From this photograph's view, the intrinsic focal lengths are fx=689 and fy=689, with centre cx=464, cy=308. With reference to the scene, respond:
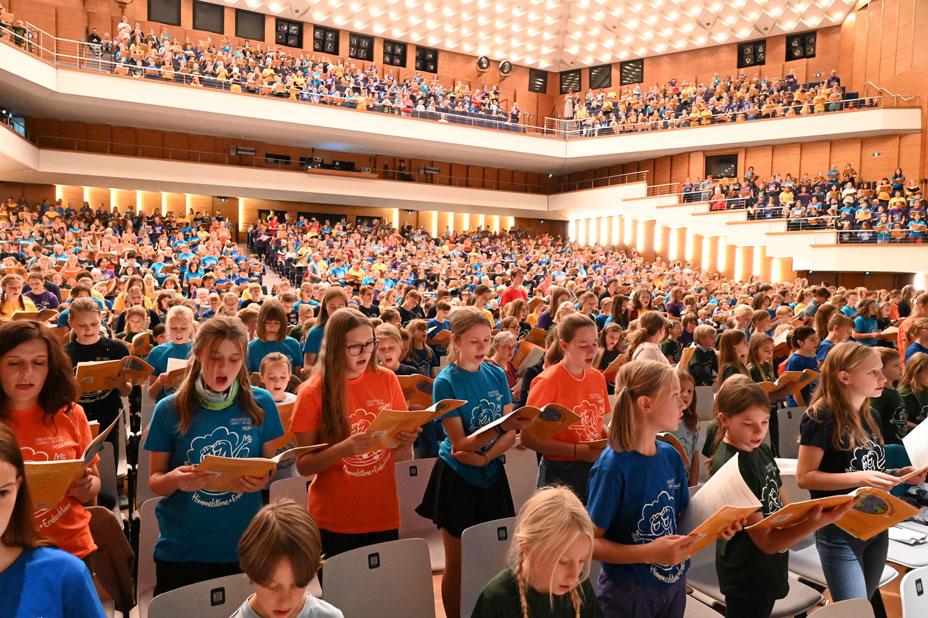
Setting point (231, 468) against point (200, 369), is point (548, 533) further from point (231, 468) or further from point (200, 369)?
point (200, 369)

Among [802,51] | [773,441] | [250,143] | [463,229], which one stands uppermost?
[802,51]

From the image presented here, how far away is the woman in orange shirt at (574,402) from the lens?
3338 mm

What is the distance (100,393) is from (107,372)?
272 mm

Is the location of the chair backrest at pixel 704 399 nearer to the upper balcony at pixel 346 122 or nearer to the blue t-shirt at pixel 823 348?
the blue t-shirt at pixel 823 348

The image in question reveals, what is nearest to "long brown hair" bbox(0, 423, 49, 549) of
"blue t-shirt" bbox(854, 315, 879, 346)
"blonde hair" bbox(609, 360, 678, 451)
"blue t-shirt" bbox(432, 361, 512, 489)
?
"blonde hair" bbox(609, 360, 678, 451)

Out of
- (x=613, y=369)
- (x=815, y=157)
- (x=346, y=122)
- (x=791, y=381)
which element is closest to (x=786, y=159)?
(x=815, y=157)

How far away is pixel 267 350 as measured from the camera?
537 cm

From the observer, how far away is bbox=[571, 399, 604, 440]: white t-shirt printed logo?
3.40 metres

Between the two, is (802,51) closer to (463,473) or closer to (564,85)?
(564,85)

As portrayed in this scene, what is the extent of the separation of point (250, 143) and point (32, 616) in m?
26.4

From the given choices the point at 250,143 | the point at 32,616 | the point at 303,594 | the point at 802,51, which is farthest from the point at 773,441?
the point at 802,51

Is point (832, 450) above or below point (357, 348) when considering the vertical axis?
below

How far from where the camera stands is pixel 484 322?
3250mm

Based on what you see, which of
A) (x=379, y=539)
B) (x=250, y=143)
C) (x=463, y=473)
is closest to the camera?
(x=379, y=539)
